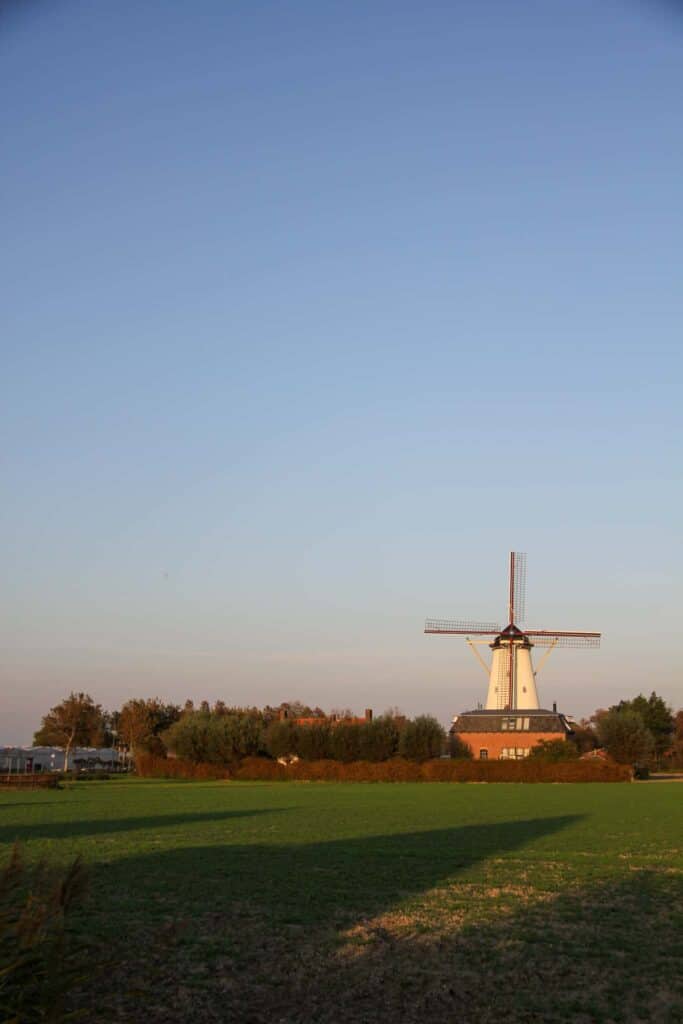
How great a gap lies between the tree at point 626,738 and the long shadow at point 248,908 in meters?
66.7

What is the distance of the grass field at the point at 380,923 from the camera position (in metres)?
9.48

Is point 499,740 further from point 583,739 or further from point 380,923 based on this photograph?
point 380,923

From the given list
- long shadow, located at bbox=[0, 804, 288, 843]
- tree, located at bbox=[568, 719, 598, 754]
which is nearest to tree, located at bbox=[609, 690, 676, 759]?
tree, located at bbox=[568, 719, 598, 754]

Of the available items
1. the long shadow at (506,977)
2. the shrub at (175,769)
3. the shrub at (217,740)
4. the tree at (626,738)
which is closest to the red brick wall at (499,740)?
the tree at (626,738)

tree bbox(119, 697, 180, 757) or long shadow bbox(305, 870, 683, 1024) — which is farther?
tree bbox(119, 697, 180, 757)

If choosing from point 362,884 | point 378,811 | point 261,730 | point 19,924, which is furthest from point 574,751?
point 19,924

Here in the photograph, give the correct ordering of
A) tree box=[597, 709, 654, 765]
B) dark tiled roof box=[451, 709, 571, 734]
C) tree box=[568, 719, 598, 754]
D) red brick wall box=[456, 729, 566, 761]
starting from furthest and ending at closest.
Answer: tree box=[568, 719, 598, 754], red brick wall box=[456, 729, 566, 761], dark tiled roof box=[451, 709, 571, 734], tree box=[597, 709, 654, 765]

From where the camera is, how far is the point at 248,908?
14.3 metres

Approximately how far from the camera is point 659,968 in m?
10.8

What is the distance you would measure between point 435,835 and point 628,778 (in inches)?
2075

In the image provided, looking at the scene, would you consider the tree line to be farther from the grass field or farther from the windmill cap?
the grass field

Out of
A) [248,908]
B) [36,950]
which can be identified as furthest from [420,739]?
[36,950]

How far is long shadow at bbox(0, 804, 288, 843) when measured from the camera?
26866 mm

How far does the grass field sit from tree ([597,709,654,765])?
206 feet
